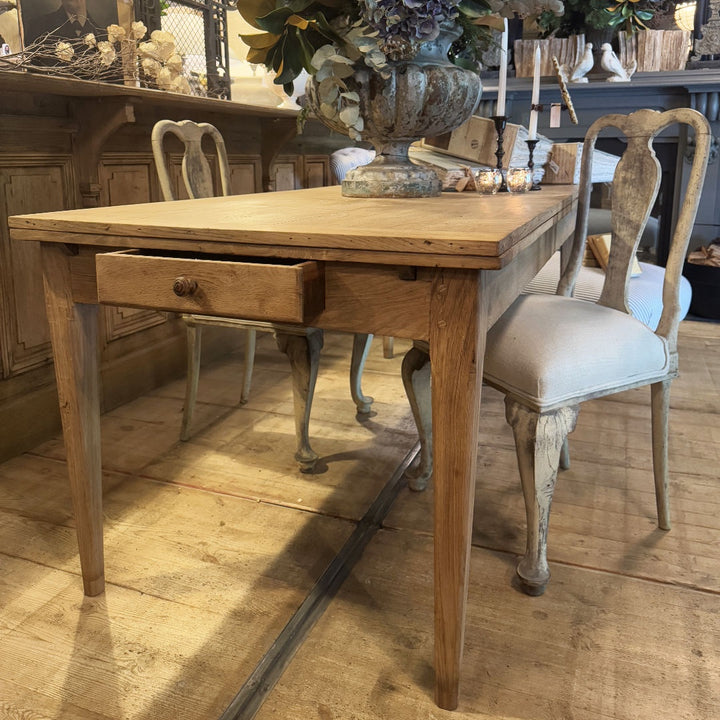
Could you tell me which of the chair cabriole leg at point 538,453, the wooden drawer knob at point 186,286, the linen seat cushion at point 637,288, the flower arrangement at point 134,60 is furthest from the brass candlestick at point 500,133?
the flower arrangement at point 134,60

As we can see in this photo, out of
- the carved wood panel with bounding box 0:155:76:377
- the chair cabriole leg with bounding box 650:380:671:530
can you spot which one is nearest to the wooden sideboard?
the carved wood panel with bounding box 0:155:76:377

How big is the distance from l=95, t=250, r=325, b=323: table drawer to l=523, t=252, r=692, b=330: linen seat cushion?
1236mm

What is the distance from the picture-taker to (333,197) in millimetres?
1697

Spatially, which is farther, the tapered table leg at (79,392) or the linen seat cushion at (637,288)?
the linen seat cushion at (637,288)

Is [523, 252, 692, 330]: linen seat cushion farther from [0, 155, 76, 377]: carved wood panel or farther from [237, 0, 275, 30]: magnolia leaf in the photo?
[0, 155, 76, 377]: carved wood panel

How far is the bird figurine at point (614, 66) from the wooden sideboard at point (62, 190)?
7.60 feet

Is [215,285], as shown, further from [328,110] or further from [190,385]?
[190,385]

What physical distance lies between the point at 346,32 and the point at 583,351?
2.59 ft

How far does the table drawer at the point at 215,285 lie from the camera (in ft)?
3.21

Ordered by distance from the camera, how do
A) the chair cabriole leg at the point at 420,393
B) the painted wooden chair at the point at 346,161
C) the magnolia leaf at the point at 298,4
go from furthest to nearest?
the painted wooden chair at the point at 346,161
the chair cabriole leg at the point at 420,393
the magnolia leaf at the point at 298,4

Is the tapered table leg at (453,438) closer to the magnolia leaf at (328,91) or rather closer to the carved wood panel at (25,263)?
the magnolia leaf at (328,91)

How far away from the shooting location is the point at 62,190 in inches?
86.6

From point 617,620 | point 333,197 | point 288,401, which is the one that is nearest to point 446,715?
point 617,620

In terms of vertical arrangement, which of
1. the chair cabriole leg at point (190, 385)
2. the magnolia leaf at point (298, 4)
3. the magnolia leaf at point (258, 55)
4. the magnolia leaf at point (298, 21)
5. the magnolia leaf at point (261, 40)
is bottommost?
the chair cabriole leg at point (190, 385)
